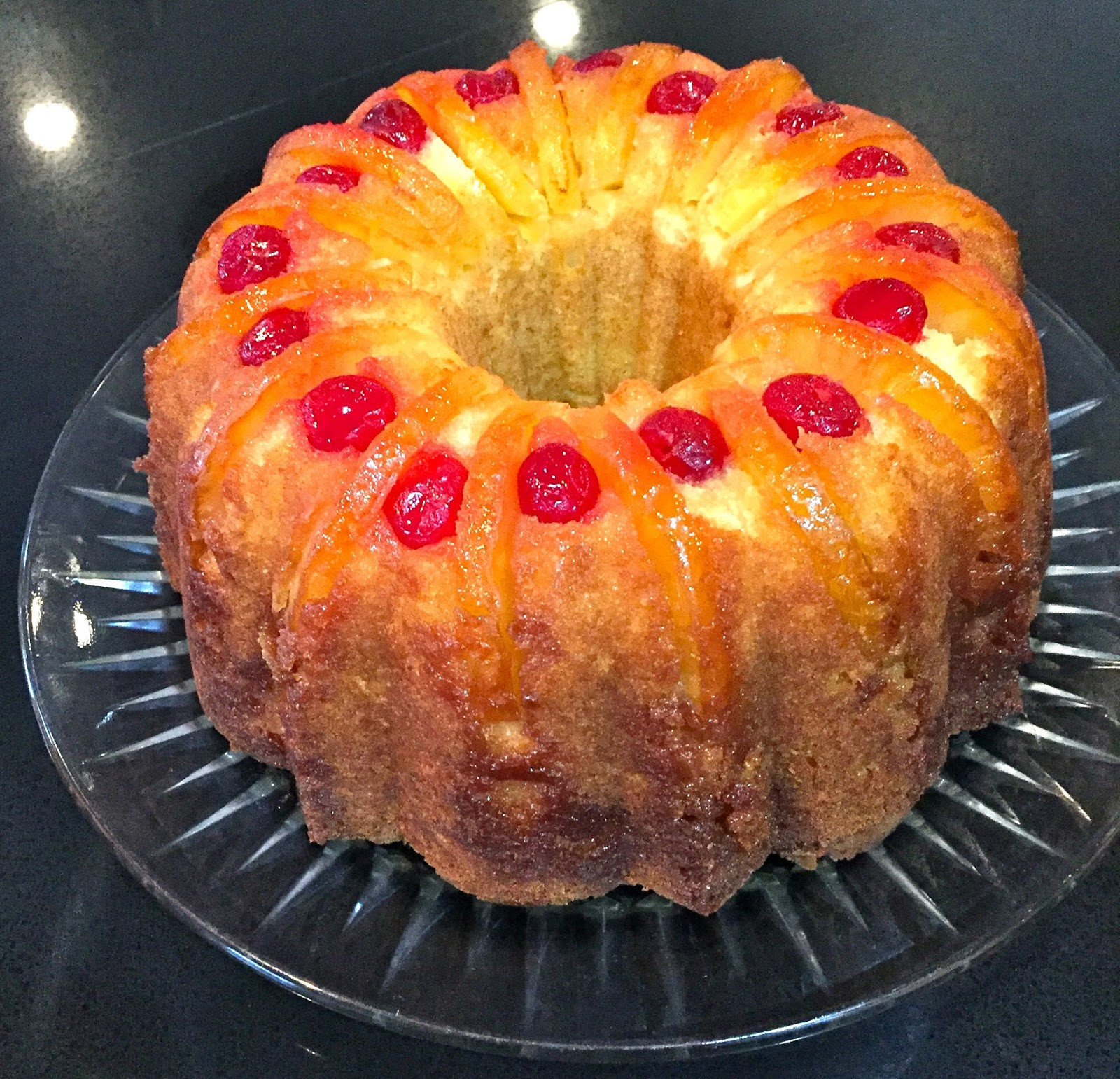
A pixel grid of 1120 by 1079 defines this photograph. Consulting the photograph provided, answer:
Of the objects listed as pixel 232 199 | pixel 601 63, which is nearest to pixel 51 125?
pixel 232 199

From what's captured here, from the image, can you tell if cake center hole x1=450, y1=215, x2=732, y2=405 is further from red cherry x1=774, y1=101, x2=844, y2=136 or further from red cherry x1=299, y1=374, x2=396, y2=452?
red cherry x1=299, y1=374, x2=396, y2=452

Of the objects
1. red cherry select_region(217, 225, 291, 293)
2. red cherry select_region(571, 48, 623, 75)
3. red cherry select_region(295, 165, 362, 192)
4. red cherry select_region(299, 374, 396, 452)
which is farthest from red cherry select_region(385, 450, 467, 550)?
red cherry select_region(571, 48, 623, 75)

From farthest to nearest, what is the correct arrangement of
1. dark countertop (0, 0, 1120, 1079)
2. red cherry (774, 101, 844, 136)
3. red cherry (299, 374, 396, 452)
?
red cherry (774, 101, 844, 136) → dark countertop (0, 0, 1120, 1079) → red cherry (299, 374, 396, 452)

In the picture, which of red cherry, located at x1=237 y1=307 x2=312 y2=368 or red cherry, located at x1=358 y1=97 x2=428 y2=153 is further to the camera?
red cherry, located at x1=358 y1=97 x2=428 y2=153

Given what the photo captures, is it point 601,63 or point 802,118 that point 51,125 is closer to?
point 601,63

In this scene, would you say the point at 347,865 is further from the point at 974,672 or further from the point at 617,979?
the point at 974,672

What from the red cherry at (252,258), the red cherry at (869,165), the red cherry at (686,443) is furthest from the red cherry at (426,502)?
the red cherry at (869,165)

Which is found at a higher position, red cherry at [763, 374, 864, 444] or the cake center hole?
the cake center hole

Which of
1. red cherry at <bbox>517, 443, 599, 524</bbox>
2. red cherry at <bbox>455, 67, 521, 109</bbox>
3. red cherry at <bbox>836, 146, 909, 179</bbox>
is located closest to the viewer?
red cherry at <bbox>517, 443, 599, 524</bbox>
